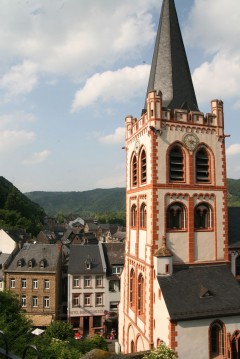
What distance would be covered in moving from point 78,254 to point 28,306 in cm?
889

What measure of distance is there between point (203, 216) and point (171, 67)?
1055 centimetres

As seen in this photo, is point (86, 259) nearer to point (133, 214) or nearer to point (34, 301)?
point (34, 301)

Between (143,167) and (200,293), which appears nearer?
(200,293)

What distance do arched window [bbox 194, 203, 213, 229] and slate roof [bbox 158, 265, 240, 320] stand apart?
261 centimetres

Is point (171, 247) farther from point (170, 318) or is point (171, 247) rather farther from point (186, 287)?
point (170, 318)

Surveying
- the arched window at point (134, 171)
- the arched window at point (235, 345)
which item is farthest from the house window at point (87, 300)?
the arched window at point (235, 345)

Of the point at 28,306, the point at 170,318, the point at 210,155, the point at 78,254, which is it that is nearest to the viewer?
the point at 170,318

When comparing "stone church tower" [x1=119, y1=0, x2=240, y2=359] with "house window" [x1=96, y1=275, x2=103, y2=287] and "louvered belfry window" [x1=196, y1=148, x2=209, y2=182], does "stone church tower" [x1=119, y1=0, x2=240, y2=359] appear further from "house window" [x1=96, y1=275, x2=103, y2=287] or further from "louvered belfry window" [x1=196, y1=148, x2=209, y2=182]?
"house window" [x1=96, y1=275, x2=103, y2=287]

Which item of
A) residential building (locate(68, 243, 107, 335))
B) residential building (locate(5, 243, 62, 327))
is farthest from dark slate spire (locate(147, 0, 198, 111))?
residential building (locate(5, 243, 62, 327))

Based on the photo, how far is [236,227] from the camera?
23922 millimetres

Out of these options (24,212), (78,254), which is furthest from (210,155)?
(24,212)

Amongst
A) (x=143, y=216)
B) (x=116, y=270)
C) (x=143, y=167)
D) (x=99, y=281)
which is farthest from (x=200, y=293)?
(x=116, y=270)

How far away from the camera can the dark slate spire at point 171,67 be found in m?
22.3

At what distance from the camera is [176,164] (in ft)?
69.3
